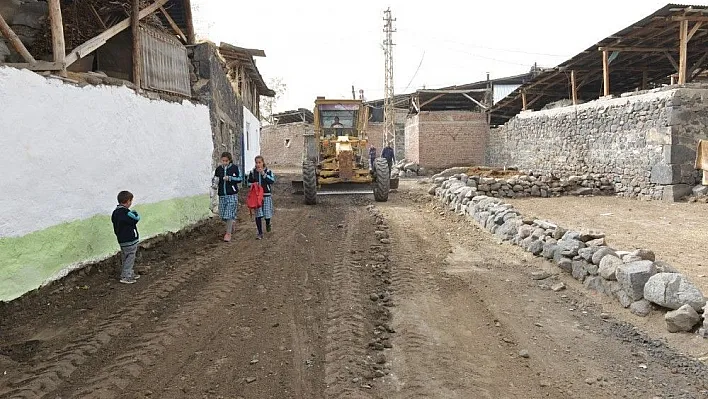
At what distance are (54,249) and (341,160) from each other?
852 cm

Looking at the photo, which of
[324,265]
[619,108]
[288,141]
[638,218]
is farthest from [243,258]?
[288,141]

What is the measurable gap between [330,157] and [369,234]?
19.6 ft

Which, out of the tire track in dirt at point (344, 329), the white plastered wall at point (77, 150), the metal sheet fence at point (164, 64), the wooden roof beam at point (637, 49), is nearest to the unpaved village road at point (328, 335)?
the tire track in dirt at point (344, 329)

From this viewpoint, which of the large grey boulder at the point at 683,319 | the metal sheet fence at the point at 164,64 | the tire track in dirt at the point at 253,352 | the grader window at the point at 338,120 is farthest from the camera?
the grader window at the point at 338,120

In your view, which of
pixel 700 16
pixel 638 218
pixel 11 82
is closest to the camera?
pixel 11 82

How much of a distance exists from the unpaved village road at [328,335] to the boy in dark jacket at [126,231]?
8.3 inches

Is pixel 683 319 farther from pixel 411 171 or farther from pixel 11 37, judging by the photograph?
pixel 411 171

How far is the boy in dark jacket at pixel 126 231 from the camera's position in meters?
5.65

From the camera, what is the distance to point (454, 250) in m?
7.54

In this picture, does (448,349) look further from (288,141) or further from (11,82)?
(288,141)

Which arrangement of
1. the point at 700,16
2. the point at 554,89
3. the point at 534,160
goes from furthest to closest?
1. the point at 554,89
2. the point at 534,160
3. the point at 700,16

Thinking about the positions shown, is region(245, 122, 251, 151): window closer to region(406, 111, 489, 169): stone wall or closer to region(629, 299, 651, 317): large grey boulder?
region(406, 111, 489, 169): stone wall

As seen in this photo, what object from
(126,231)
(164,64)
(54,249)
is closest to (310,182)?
(164,64)

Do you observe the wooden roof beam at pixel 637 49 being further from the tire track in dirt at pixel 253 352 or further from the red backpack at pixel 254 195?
the tire track in dirt at pixel 253 352
